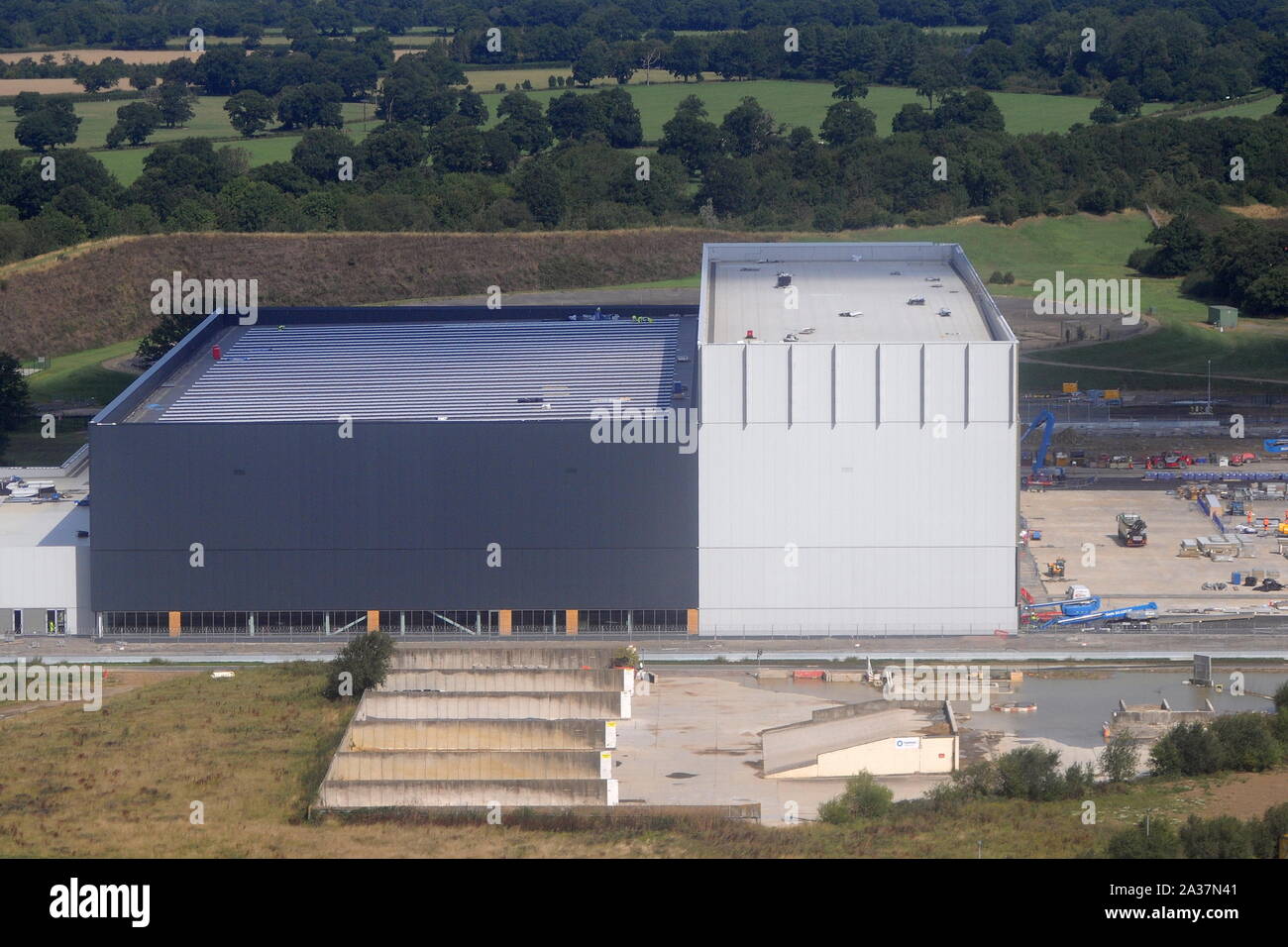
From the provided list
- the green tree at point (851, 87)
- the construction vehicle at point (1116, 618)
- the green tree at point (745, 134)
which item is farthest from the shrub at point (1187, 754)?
the green tree at point (851, 87)

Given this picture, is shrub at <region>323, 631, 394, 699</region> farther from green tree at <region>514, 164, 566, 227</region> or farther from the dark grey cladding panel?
green tree at <region>514, 164, 566, 227</region>

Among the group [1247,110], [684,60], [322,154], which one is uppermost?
[684,60]

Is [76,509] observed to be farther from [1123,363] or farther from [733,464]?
[1123,363]

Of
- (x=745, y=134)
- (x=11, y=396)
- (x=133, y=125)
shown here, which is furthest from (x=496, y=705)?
(x=133, y=125)

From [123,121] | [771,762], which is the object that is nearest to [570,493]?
[771,762]

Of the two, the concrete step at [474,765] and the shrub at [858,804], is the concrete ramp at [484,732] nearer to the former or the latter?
the concrete step at [474,765]

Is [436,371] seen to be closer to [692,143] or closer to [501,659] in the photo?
[501,659]

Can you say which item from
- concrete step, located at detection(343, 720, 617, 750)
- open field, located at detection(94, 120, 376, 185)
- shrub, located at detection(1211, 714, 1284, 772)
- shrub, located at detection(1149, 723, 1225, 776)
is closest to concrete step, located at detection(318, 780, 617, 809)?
concrete step, located at detection(343, 720, 617, 750)
